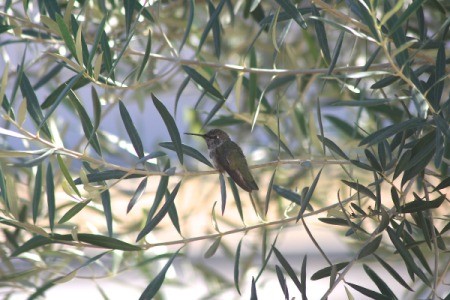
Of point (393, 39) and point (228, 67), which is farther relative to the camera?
point (228, 67)

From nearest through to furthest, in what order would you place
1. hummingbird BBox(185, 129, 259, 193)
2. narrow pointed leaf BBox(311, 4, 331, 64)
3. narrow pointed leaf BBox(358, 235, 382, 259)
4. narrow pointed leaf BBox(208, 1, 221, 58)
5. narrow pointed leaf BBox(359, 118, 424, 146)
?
1. narrow pointed leaf BBox(359, 118, 424, 146)
2. narrow pointed leaf BBox(358, 235, 382, 259)
3. narrow pointed leaf BBox(311, 4, 331, 64)
4. narrow pointed leaf BBox(208, 1, 221, 58)
5. hummingbird BBox(185, 129, 259, 193)

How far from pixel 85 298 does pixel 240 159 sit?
234 inches

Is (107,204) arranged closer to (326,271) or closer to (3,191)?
(3,191)

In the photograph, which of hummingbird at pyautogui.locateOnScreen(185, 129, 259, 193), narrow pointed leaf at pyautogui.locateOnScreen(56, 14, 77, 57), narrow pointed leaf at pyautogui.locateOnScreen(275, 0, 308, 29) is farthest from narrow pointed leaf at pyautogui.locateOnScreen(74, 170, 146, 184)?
narrow pointed leaf at pyautogui.locateOnScreen(275, 0, 308, 29)

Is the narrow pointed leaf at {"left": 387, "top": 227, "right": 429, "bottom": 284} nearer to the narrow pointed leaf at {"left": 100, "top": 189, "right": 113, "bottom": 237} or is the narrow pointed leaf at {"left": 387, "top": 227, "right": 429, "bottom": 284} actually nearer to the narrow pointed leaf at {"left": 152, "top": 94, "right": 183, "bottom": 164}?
the narrow pointed leaf at {"left": 152, "top": 94, "right": 183, "bottom": 164}

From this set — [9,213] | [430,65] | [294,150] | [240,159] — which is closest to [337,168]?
[294,150]

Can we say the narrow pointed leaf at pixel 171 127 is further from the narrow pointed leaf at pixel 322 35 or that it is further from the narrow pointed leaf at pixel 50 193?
the narrow pointed leaf at pixel 322 35

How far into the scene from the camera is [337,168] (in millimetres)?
3938

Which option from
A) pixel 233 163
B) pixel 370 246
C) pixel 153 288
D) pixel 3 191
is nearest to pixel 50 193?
pixel 3 191

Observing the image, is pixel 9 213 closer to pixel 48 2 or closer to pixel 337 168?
pixel 48 2

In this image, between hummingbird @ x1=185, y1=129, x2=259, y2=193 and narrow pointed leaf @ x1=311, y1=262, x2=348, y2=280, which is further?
hummingbird @ x1=185, y1=129, x2=259, y2=193

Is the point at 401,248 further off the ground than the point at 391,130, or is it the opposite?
the point at 391,130

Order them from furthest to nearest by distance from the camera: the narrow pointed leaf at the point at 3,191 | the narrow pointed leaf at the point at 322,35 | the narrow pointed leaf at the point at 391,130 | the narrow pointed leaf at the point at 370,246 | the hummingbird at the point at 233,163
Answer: the hummingbird at the point at 233,163 → the narrow pointed leaf at the point at 322,35 → the narrow pointed leaf at the point at 3,191 → the narrow pointed leaf at the point at 370,246 → the narrow pointed leaf at the point at 391,130

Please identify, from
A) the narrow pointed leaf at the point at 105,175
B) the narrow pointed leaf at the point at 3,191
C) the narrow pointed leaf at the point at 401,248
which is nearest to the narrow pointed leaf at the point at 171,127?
the narrow pointed leaf at the point at 105,175
